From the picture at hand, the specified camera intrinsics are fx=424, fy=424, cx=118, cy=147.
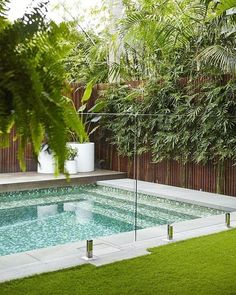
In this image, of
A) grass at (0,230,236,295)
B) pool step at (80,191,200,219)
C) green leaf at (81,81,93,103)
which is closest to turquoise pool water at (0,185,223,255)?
pool step at (80,191,200,219)

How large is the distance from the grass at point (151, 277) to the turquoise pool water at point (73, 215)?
0.82 meters

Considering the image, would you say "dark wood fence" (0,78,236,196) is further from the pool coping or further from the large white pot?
the pool coping

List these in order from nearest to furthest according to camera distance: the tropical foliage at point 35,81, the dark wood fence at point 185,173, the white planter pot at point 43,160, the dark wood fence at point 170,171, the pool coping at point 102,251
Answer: the tropical foliage at point 35,81, the white planter pot at point 43,160, the pool coping at point 102,251, the dark wood fence at point 170,171, the dark wood fence at point 185,173

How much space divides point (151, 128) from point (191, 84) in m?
1.03

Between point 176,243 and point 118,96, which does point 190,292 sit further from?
point 118,96

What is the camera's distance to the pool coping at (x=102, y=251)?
3053 mm

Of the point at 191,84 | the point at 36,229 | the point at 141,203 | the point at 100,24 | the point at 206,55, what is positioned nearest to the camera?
the point at 36,229

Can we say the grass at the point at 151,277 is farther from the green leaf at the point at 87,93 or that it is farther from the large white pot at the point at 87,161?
the green leaf at the point at 87,93

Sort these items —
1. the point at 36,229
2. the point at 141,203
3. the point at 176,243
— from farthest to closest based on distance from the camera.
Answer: the point at 141,203, the point at 36,229, the point at 176,243

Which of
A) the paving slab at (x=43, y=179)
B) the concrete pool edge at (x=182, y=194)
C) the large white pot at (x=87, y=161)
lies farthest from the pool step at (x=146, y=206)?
the large white pot at (x=87, y=161)

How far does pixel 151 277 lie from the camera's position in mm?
2896

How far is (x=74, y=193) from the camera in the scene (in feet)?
21.1

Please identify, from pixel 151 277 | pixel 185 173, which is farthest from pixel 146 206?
pixel 151 277

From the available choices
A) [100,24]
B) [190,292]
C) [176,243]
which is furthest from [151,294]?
[100,24]
